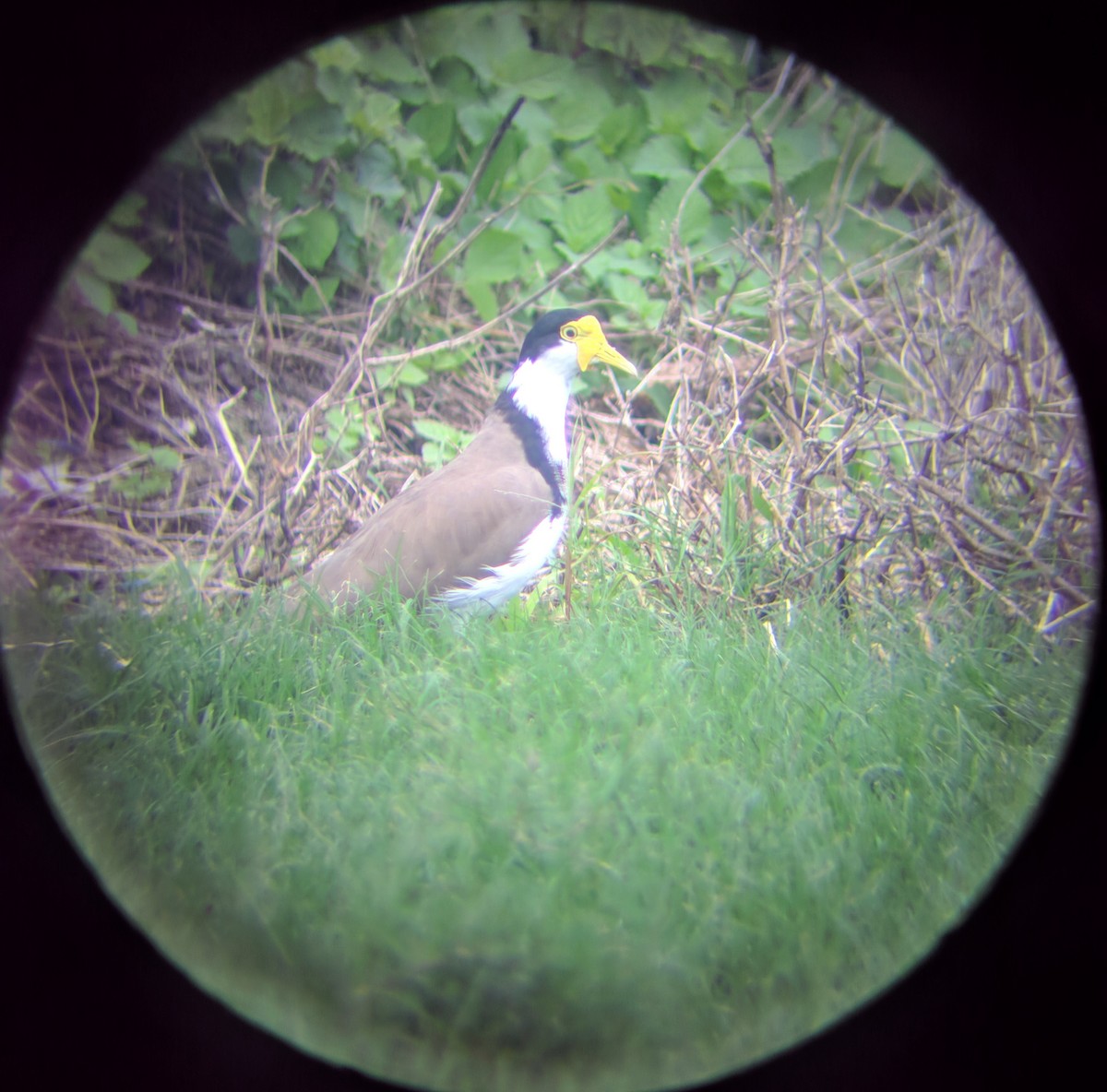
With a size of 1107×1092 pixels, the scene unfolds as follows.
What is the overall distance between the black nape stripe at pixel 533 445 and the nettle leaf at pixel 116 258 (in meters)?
1.93

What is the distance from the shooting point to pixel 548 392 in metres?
3.94

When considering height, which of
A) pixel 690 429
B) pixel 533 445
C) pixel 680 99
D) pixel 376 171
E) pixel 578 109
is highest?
pixel 680 99

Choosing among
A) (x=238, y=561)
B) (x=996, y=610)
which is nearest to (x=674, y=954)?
(x=996, y=610)

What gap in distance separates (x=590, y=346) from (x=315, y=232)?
5.84 feet

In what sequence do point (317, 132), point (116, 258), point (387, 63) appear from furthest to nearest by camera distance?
point (387, 63) < point (317, 132) < point (116, 258)

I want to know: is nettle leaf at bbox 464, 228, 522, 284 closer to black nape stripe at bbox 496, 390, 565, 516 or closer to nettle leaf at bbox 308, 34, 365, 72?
nettle leaf at bbox 308, 34, 365, 72

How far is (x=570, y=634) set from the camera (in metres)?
3.07

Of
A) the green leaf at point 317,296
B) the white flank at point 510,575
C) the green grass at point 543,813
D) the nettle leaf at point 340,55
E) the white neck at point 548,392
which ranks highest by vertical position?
the nettle leaf at point 340,55

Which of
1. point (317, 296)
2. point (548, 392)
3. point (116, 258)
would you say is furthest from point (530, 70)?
point (116, 258)

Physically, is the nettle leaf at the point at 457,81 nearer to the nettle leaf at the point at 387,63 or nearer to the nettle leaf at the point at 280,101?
the nettle leaf at the point at 387,63

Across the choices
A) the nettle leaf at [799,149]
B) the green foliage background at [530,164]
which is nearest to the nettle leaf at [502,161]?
the green foliage background at [530,164]

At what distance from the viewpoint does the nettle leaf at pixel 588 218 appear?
509 centimetres

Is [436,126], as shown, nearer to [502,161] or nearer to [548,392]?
[502,161]

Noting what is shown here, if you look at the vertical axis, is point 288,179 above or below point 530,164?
below
